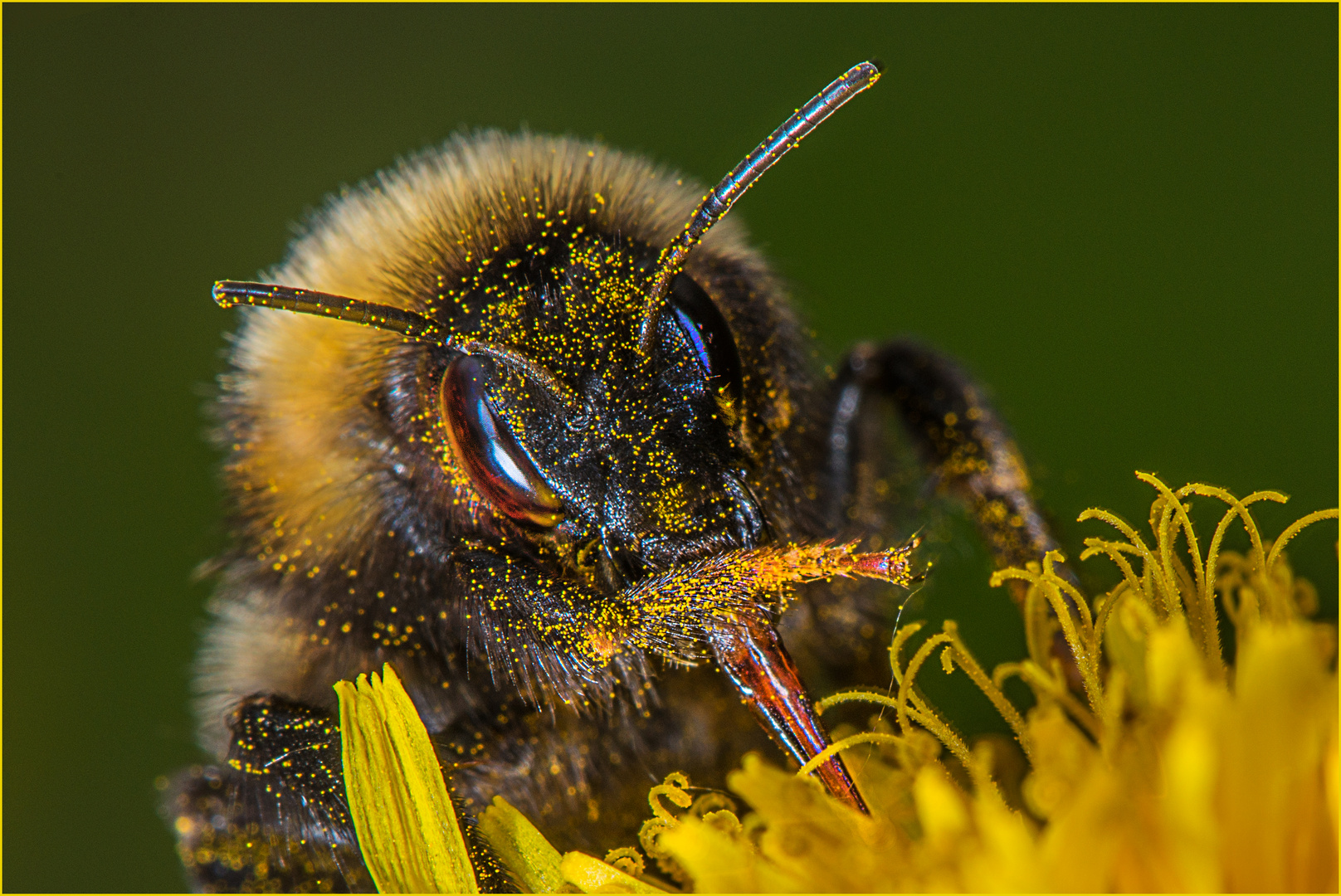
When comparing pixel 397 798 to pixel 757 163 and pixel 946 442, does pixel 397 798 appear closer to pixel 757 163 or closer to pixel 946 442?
pixel 757 163

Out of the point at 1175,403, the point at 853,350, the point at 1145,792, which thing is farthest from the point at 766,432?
the point at 1175,403

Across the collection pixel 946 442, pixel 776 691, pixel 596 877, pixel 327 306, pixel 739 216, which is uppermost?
pixel 739 216

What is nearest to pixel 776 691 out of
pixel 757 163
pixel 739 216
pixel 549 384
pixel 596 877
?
pixel 596 877

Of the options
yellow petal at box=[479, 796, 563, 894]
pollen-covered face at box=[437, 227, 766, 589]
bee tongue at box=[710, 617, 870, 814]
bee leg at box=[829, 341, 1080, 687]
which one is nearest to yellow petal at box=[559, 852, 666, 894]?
yellow petal at box=[479, 796, 563, 894]

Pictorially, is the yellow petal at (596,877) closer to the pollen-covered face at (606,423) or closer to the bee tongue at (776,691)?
the bee tongue at (776,691)

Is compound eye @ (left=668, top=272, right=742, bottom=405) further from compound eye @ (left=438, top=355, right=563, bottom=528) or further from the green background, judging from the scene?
the green background

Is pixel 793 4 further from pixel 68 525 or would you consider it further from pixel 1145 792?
pixel 1145 792
